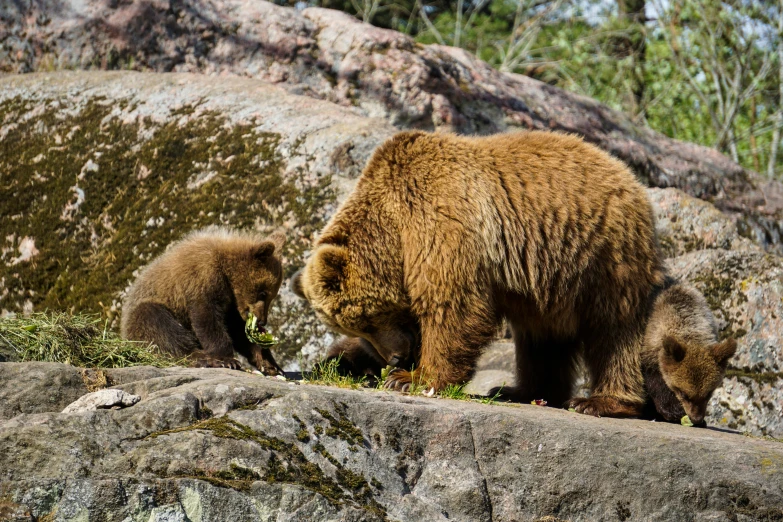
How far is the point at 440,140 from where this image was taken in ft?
21.2

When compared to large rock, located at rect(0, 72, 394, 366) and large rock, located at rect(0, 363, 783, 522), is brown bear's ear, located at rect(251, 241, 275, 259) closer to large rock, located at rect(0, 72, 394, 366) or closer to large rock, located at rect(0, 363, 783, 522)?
large rock, located at rect(0, 72, 394, 366)

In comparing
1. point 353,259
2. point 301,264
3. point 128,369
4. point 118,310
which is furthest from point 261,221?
point 128,369

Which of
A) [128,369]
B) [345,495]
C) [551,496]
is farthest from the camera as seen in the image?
[128,369]

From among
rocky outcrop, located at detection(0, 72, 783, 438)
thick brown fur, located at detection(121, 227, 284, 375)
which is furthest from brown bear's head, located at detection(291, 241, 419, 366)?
rocky outcrop, located at detection(0, 72, 783, 438)

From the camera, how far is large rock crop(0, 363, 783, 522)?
3545 mm

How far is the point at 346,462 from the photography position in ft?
13.5

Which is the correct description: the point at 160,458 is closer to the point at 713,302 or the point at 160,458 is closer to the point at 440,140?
the point at 440,140

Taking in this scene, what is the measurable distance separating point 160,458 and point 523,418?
1.90m

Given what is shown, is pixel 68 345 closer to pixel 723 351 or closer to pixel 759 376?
pixel 723 351

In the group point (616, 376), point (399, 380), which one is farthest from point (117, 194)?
point (616, 376)

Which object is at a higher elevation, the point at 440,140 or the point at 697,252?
the point at 440,140

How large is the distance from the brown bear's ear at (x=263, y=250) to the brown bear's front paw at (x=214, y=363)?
102 cm

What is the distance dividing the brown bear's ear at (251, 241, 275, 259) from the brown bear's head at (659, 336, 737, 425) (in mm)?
3238

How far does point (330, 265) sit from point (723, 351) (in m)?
2.67
